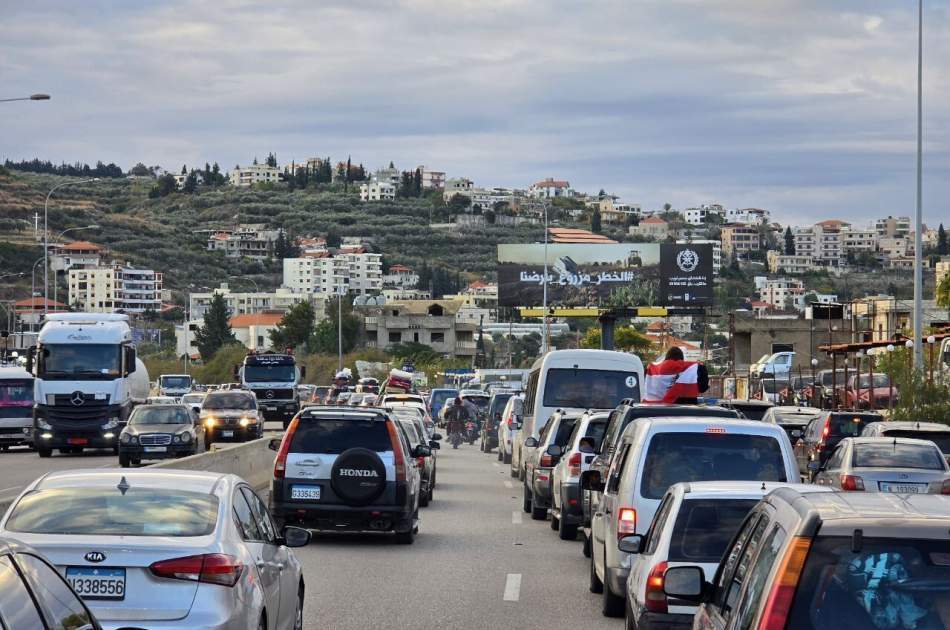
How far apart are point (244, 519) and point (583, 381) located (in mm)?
18124

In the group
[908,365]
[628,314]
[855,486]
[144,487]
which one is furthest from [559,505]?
[628,314]

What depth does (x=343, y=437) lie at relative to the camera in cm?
2042

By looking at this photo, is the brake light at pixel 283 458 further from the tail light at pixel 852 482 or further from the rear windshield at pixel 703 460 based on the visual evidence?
the rear windshield at pixel 703 460

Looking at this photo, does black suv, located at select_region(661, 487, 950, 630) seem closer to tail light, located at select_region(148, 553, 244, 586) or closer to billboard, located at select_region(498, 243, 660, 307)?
tail light, located at select_region(148, 553, 244, 586)

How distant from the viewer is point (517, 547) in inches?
806

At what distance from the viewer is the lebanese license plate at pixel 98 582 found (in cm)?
916

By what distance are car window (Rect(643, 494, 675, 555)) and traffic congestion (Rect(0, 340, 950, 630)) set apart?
0.03 m

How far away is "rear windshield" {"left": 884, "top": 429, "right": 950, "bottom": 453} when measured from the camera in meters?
25.6

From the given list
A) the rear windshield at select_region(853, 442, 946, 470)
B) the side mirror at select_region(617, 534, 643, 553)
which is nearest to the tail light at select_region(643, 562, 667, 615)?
the side mirror at select_region(617, 534, 643, 553)

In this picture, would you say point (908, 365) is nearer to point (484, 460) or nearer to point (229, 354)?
point (484, 460)

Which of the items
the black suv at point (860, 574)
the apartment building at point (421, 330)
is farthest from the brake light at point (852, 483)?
the apartment building at point (421, 330)

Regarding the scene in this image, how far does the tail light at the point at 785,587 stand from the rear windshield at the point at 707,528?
5.20 metres

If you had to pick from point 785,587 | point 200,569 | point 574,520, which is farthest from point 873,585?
point 574,520

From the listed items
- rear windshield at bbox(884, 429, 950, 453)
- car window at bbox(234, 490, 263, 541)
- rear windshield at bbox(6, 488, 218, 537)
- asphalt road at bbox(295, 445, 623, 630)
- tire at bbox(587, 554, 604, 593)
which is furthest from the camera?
rear windshield at bbox(884, 429, 950, 453)
